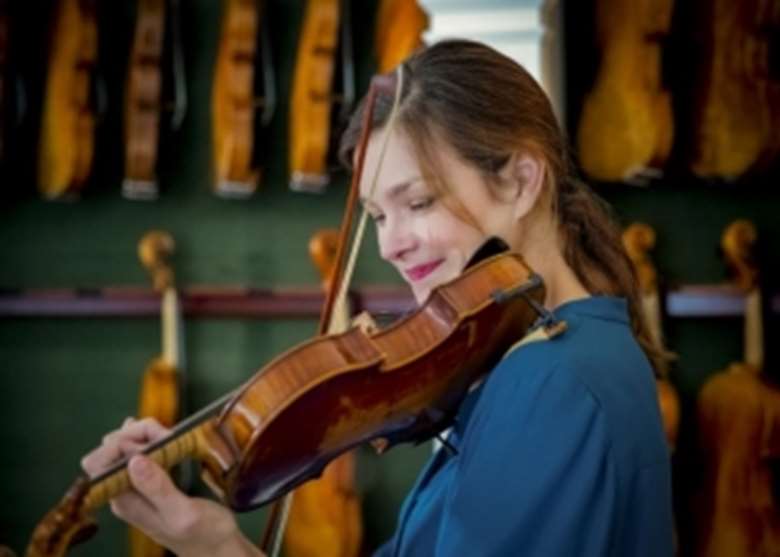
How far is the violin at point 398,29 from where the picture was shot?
134 inches

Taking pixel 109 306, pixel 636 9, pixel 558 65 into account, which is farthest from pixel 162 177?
pixel 636 9

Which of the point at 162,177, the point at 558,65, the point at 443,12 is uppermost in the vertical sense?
the point at 443,12

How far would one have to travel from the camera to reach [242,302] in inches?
149

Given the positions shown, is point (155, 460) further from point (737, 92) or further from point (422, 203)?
point (737, 92)

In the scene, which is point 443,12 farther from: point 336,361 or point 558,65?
point 336,361

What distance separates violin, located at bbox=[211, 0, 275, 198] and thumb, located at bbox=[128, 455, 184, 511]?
8.30 ft

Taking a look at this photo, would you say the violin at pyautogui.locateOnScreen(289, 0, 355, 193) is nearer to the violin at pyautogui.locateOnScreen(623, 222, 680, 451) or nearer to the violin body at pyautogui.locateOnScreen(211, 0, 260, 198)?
the violin body at pyautogui.locateOnScreen(211, 0, 260, 198)

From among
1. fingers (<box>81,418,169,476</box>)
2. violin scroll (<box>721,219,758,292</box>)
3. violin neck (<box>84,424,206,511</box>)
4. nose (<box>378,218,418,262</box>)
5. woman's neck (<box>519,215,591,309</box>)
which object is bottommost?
violin scroll (<box>721,219,758,292</box>)

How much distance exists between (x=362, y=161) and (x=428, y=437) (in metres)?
0.32

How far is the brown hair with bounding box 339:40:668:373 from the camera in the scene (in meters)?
1.33

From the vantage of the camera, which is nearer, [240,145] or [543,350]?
[543,350]

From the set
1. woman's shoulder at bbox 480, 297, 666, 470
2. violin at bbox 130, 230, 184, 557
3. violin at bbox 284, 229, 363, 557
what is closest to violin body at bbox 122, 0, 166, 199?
violin at bbox 130, 230, 184, 557

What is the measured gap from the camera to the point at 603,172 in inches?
136

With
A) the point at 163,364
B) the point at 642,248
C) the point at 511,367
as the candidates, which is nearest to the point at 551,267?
the point at 511,367
